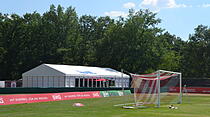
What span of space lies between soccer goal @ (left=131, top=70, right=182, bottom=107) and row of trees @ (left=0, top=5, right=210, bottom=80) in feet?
140

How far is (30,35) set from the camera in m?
91.8

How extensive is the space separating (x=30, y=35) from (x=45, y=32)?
4024 millimetres

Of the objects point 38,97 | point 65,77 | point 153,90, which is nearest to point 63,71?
point 65,77

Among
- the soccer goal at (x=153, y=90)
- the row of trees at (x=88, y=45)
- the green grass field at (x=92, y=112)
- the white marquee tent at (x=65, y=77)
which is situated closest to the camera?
the green grass field at (x=92, y=112)

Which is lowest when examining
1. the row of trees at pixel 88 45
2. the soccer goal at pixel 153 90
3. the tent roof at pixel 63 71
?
the soccer goal at pixel 153 90

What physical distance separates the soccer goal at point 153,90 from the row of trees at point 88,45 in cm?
4260

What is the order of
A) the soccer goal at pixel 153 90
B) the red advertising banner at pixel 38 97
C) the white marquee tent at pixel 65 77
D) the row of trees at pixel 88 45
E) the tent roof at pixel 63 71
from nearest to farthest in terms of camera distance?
1. the red advertising banner at pixel 38 97
2. the soccer goal at pixel 153 90
3. the white marquee tent at pixel 65 77
4. the tent roof at pixel 63 71
5. the row of trees at pixel 88 45

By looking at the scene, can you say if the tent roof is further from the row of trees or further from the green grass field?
the green grass field

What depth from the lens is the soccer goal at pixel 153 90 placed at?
104 feet

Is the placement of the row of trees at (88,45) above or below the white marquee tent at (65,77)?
above

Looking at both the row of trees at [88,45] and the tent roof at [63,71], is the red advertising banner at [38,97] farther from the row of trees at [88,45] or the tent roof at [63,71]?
the row of trees at [88,45]

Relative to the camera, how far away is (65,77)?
60875mm

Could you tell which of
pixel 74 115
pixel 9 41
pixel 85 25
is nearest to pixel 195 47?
pixel 85 25

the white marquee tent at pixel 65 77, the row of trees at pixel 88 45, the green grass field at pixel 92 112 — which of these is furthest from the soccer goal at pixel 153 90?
the row of trees at pixel 88 45
